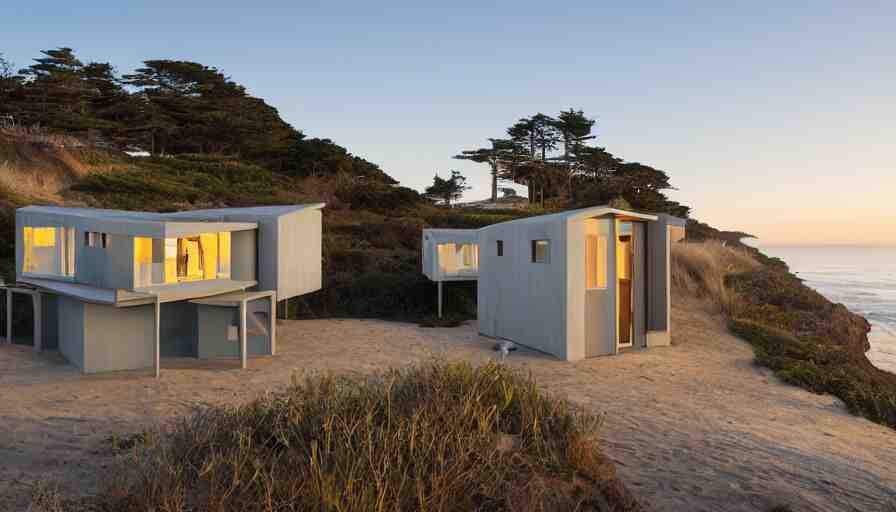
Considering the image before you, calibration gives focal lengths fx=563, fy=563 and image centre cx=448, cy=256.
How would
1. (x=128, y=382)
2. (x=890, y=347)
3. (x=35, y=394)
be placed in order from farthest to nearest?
(x=890, y=347) < (x=128, y=382) < (x=35, y=394)

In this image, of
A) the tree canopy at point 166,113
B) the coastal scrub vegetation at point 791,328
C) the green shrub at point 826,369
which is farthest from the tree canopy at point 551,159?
the green shrub at point 826,369

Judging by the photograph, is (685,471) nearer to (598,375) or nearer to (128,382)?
(598,375)

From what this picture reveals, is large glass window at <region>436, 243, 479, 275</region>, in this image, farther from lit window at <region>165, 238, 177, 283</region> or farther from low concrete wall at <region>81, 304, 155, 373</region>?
low concrete wall at <region>81, 304, 155, 373</region>

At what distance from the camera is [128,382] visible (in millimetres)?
8453

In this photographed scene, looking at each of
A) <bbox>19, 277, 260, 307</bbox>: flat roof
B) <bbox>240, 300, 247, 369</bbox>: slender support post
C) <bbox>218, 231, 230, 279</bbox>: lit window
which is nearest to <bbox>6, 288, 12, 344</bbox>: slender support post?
<bbox>19, 277, 260, 307</bbox>: flat roof

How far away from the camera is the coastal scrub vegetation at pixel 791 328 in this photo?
9.28 m

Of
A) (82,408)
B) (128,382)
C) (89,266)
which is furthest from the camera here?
(89,266)

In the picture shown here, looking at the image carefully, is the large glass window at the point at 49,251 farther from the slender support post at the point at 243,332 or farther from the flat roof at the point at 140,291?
the slender support post at the point at 243,332

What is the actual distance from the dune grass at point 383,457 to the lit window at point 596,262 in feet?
19.9

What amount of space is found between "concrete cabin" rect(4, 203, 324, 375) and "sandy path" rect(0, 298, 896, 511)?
0.52 metres

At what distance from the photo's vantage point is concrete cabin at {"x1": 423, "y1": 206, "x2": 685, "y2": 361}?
34.9ft

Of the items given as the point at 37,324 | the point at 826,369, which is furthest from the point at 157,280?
the point at 826,369

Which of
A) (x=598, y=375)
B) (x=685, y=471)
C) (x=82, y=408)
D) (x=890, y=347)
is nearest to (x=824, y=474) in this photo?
(x=685, y=471)

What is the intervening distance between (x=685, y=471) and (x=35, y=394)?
26.9 feet
